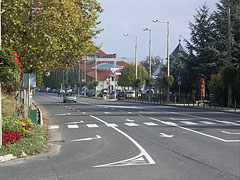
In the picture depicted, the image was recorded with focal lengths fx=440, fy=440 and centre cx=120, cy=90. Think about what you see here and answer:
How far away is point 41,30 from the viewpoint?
22.8 m

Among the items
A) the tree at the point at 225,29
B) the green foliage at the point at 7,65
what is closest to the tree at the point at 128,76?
the tree at the point at 225,29

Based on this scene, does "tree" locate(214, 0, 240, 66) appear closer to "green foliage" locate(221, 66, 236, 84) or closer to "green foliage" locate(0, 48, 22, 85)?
"green foliage" locate(221, 66, 236, 84)

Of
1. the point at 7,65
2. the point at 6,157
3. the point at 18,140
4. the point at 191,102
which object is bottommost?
the point at 6,157

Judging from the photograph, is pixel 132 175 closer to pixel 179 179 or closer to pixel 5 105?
pixel 179 179

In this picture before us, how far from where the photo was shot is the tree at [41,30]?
883 inches

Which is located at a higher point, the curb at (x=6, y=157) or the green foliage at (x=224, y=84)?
the green foliage at (x=224, y=84)

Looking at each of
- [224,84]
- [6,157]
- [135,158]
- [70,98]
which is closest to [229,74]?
[224,84]

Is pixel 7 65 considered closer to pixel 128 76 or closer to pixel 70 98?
pixel 70 98

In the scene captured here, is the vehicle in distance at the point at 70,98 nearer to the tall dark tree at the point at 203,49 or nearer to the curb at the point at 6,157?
the tall dark tree at the point at 203,49

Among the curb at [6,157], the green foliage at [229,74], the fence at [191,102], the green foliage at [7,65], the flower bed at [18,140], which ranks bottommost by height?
the curb at [6,157]

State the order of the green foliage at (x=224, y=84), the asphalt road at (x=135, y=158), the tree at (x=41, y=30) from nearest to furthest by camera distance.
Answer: the asphalt road at (x=135, y=158), the tree at (x=41, y=30), the green foliage at (x=224, y=84)

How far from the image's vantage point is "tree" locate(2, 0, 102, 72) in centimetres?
2242

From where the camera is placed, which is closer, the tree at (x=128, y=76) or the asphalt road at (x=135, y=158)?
the asphalt road at (x=135, y=158)

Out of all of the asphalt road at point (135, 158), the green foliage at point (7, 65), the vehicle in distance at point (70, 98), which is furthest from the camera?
the vehicle in distance at point (70, 98)
